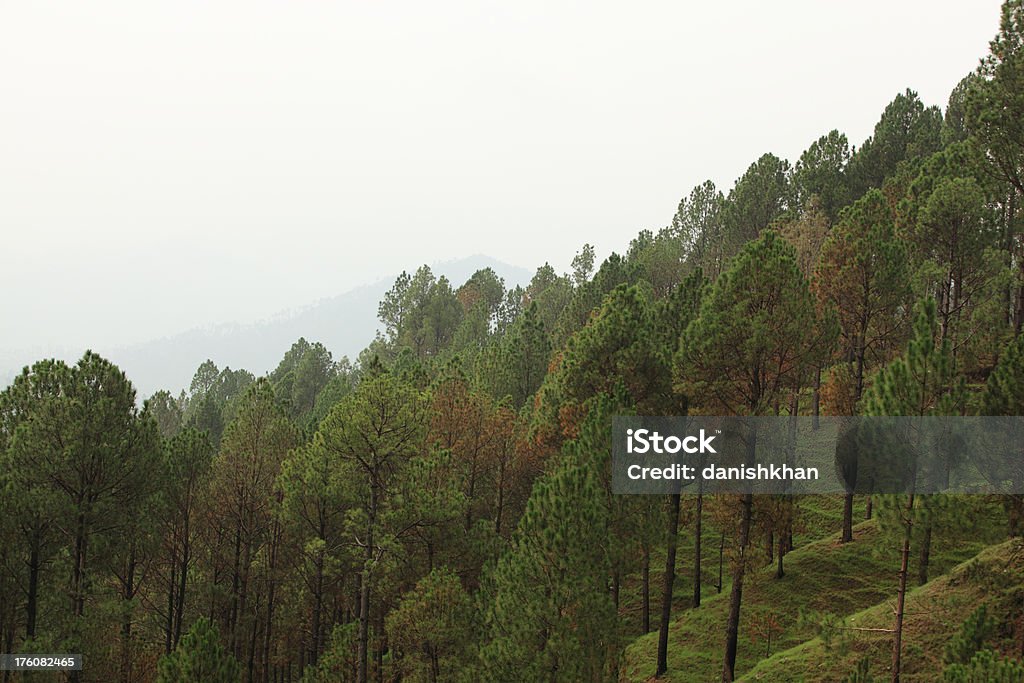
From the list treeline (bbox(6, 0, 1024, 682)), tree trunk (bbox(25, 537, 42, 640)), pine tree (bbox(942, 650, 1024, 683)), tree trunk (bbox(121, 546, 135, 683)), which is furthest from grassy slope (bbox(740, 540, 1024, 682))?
tree trunk (bbox(121, 546, 135, 683))


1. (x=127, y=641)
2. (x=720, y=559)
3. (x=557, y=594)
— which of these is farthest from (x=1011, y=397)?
(x=127, y=641)

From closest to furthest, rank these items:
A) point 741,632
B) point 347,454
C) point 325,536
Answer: point 347,454 → point 741,632 → point 325,536

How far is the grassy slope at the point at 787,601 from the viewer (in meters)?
22.9

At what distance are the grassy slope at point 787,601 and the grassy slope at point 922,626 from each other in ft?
7.79

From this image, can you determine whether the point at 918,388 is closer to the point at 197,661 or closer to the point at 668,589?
the point at 668,589

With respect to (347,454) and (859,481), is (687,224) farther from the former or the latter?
(347,454)

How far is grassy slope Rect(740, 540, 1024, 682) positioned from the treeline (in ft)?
6.28

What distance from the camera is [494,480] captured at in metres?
29.5

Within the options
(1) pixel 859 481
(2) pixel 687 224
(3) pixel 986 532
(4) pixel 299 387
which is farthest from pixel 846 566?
(4) pixel 299 387

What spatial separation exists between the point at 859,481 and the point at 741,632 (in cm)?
651

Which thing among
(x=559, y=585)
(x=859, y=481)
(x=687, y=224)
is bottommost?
(x=559, y=585)

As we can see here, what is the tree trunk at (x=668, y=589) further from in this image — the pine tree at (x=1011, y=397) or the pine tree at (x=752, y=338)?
the pine tree at (x=1011, y=397)

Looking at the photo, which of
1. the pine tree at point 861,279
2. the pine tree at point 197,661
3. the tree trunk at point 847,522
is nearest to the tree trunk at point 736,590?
the pine tree at point 861,279

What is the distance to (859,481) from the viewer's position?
2378 cm
